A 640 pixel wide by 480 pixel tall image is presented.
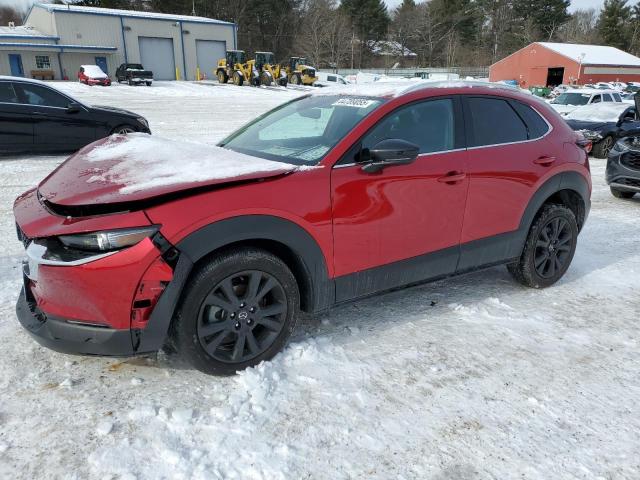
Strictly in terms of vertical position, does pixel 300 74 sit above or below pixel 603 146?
above

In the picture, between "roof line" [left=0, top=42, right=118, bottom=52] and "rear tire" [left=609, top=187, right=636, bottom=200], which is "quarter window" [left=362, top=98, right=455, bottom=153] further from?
"roof line" [left=0, top=42, right=118, bottom=52]

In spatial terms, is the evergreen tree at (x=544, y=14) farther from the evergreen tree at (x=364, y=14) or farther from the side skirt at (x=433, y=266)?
the side skirt at (x=433, y=266)

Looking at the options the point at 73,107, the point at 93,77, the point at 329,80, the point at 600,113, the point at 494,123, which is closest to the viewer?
the point at 494,123

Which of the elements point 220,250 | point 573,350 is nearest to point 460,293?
point 573,350

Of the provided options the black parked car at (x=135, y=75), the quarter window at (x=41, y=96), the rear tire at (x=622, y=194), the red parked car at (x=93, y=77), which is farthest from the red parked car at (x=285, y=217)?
the black parked car at (x=135, y=75)

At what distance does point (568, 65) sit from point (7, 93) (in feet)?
182

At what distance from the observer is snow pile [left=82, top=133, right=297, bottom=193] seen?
→ 2.64m

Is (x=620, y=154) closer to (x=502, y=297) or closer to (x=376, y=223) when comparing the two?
Result: (x=502, y=297)

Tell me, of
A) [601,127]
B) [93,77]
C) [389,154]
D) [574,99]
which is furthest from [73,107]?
[93,77]

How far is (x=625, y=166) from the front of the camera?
756 centimetres

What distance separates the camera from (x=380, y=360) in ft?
10.4

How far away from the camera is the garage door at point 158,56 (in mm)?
42062

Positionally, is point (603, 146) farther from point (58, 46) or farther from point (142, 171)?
point (58, 46)

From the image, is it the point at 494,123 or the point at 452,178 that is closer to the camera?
the point at 452,178
